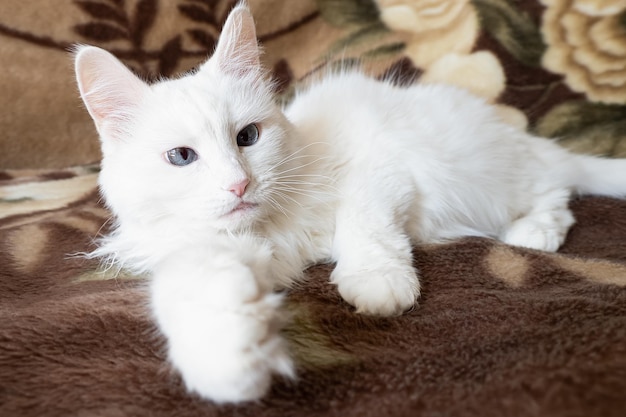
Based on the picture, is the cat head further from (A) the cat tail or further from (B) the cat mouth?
(A) the cat tail

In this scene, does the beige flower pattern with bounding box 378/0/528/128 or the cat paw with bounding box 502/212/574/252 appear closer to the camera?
the cat paw with bounding box 502/212/574/252

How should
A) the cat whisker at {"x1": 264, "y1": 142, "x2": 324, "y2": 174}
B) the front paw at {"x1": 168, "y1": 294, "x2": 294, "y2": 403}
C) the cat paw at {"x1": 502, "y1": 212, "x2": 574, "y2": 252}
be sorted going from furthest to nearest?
1. the cat paw at {"x1": 502, "y1": 212, "x2": 574, "y2": 252}
2. the cat whisker at {"x1": 264, "y1": 142, "x2": 324, "y2": 174}
3. the front paw at {"x1": 168, "y1": 294, "x2": 294, "y2": 403}

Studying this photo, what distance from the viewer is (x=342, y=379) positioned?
77 cm

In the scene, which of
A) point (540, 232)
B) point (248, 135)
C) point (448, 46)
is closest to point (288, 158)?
point (248, 135)

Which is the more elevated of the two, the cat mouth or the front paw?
the cat mouth

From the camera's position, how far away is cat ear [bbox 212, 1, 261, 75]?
45.9 inches

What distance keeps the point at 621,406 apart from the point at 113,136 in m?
1.03

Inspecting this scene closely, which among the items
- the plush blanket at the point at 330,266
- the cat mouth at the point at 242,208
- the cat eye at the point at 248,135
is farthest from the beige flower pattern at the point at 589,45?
the cat mouth at the point at 242,208

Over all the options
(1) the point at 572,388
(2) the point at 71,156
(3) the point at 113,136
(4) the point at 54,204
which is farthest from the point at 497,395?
(2) the point at 71,156

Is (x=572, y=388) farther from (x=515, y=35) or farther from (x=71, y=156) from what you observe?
(x=71, y=156)

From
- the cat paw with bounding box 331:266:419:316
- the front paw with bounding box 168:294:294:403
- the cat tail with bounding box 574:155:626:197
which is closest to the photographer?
the front paw with bounding box 168:294:294:403

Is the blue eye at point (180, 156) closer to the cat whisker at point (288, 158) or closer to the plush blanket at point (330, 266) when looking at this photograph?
the cat whisker at point (288, 158)

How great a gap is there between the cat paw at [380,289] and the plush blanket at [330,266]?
0.02 m

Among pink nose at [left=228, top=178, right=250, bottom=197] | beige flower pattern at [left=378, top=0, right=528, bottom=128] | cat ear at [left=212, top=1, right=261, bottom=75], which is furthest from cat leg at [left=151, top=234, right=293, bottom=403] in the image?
beige flower pattern at [left=378, top=0, right=528, bottom=128]
